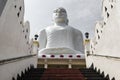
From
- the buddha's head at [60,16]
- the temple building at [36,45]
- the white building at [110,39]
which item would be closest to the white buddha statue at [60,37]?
the buddha's head at [60,16]

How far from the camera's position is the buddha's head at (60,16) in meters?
16.1

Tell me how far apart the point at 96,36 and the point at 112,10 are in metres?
2.18

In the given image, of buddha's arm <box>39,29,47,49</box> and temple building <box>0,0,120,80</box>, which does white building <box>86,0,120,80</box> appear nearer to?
temple building <box>0,0,120,80</box>

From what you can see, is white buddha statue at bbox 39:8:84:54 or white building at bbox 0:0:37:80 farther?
white buddha statue at bbox 39:8:84:54

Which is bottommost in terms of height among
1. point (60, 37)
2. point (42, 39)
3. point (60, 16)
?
point (42, 39)

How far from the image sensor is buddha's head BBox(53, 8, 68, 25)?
16.1m

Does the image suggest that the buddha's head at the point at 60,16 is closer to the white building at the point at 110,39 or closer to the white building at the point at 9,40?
the white building at the point at 110,39

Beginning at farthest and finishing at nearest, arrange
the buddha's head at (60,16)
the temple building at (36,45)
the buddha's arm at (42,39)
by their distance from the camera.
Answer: the buddha's head at (60,16), the buddha's arm at (42,39), the temple building at (36,45)

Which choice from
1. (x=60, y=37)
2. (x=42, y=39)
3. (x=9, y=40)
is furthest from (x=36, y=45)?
(x=60, y=37)

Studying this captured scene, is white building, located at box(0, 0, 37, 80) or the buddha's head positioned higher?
the buddha's head

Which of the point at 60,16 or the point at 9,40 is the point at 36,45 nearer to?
the point at 9,40

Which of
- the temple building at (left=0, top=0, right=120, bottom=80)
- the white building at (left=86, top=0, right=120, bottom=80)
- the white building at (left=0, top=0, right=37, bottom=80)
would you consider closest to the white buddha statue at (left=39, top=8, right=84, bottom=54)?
the temple building at (left=0, top=0, right=120, bottom=80)

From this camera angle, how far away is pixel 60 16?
16.2m

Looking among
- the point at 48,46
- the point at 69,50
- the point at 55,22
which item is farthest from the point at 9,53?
the point at 55,22
